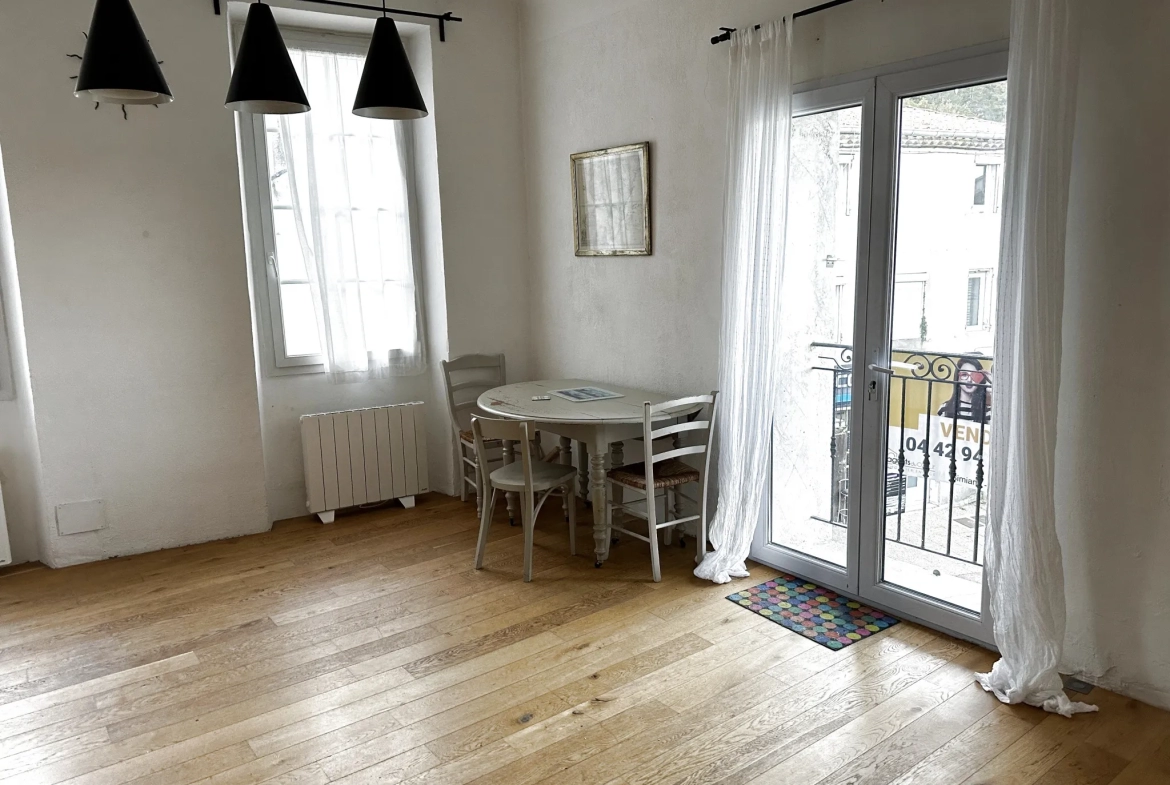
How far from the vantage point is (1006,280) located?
261 centimetres

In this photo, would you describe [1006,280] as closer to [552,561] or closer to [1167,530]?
[1167,530]

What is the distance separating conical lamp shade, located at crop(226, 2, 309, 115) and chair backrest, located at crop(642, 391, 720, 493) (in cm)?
180

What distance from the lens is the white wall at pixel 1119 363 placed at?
2369 mm

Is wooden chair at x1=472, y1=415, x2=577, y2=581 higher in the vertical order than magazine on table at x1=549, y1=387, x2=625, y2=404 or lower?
lower

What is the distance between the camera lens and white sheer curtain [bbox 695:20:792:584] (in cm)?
328

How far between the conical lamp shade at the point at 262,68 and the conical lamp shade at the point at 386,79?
271 millimetres

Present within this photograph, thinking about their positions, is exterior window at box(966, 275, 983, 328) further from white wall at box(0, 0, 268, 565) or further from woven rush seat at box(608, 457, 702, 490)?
white wall at box(0, 0, 268, 565)

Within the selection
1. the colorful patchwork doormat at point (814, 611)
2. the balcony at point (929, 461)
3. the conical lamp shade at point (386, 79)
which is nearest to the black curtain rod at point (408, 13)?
the conical lamp shade at point (386, 79)

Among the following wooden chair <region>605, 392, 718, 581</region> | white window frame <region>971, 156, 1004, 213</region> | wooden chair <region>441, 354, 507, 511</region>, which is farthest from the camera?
wooden chair <region>441, 354, 507, 511</region>

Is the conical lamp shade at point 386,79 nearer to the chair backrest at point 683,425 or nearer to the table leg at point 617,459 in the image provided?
the chair backrest at point 683,425

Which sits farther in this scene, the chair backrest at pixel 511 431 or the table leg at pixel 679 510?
the table leg at pixel 679 510

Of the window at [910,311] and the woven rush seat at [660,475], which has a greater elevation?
the window at [910,311]

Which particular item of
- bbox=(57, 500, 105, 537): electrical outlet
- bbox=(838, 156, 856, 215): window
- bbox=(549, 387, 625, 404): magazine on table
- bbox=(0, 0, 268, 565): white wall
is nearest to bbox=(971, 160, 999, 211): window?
bbox=(838, 156, 856, 215): window

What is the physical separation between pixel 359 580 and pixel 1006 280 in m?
Result: 2.94
